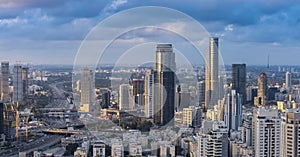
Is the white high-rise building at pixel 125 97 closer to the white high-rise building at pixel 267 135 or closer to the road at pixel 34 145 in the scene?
the white high-rise building at pixel 267 135

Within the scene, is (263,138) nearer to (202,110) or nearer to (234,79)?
(202,110)

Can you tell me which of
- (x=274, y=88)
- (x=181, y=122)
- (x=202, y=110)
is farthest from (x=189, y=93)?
(x=274, y=88)

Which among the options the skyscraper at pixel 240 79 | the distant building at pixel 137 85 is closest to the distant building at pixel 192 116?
the distant building at pixel 137 85

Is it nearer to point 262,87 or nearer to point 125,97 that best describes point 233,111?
point 125,97

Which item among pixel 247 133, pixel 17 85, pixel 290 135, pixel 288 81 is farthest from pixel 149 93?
pixel 288 81

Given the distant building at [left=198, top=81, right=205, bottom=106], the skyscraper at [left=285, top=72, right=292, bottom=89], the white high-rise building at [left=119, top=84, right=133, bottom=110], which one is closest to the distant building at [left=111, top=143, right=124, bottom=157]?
the white high-rise building at [left=119, top=84, right=133, bottom=110]

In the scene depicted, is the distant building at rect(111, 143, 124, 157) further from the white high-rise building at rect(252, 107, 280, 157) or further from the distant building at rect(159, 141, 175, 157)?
the white high-rise building at rect(252, 107, 280, 157)
